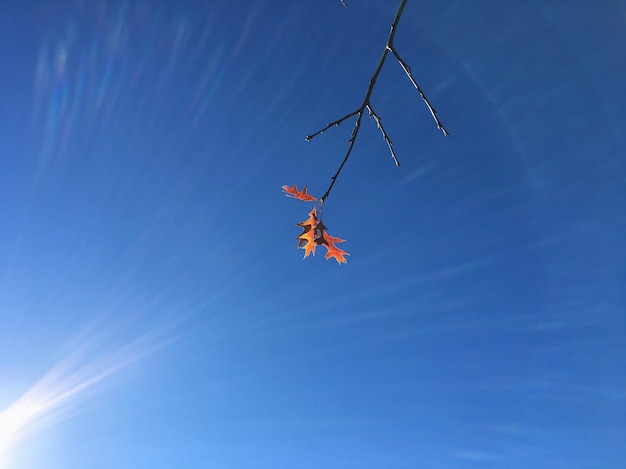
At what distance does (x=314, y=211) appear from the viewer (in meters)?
2.41

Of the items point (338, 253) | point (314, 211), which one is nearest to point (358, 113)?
point (314, 211)

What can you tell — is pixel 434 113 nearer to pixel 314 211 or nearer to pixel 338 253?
pixel 314 211

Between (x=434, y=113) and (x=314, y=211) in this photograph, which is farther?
(x=314, y=211)

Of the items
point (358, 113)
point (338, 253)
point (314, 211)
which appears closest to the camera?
point (358, 113)

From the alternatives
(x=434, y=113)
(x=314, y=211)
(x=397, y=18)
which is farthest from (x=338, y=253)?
(x=397, y=18)

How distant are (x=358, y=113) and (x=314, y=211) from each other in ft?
2.64

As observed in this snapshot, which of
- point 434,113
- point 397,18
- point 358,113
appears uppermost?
point 397,18

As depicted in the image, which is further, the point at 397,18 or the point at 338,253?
the point at 338,253

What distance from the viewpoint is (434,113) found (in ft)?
5.84

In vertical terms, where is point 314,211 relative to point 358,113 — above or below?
above

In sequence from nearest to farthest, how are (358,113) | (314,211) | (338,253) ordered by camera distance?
(358,113) → (314,211) → (338,253)

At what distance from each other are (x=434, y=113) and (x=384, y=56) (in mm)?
285

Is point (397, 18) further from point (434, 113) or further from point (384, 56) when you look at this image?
point (434, 113)

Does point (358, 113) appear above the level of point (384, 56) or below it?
below
